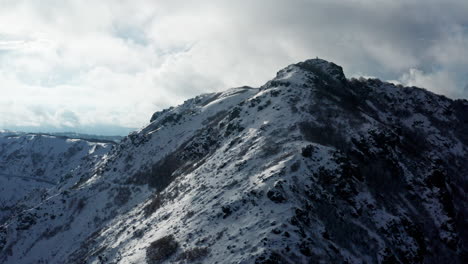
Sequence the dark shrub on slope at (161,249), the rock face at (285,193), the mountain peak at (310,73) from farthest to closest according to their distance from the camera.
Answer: the mountain peak at (310,73)
the dark shrub on slope at (161,249)
the rock face at (285,193)

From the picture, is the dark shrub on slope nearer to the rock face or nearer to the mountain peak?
the rock face

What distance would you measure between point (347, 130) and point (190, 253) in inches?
1679

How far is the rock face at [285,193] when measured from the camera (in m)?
37.5

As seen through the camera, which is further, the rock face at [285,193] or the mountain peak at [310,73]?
the mountain peak at [310,73]

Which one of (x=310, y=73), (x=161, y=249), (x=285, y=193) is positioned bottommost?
(x=161, y=249)

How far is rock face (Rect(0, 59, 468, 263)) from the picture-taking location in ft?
123

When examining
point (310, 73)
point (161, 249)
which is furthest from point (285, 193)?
point (310, 73)

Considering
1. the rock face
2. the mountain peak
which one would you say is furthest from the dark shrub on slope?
the mountain peak

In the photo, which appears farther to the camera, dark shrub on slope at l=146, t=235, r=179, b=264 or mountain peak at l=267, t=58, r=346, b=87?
mountain peak at l=267, t=58, r=346, b=87

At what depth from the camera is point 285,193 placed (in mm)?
40156

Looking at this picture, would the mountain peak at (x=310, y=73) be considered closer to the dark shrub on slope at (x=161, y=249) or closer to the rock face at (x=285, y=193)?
the rock face at (x=285, y=193)

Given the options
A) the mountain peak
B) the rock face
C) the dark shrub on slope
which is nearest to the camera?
the rock face

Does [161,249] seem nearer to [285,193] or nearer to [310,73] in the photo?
[285,193]

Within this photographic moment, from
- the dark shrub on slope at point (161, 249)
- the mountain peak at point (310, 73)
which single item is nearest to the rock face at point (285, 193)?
the dark shrub on slope at point (161, 249)
